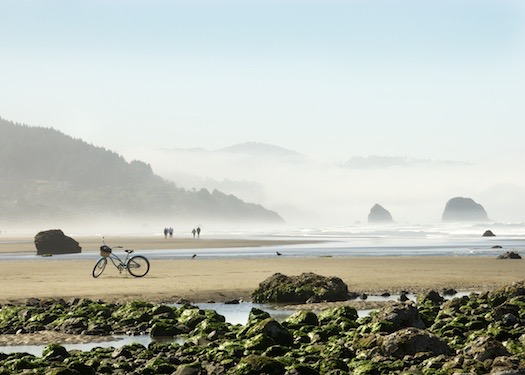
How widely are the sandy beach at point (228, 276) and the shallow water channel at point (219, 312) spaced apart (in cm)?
175

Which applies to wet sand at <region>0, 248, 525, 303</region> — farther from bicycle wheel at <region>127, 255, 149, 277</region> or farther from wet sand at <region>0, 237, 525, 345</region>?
bicycle wheel at <region>127, 255, 149, 277</region>

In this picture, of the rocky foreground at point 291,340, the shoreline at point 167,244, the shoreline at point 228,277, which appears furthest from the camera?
the shoreline at point 167,244

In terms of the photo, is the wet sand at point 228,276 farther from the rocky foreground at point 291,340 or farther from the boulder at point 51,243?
the boulder at point 51,243

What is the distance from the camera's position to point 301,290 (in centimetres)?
3344

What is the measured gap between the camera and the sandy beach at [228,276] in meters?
35.1

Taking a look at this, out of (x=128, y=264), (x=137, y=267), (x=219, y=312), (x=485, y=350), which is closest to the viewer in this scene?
(x=485, y=350)

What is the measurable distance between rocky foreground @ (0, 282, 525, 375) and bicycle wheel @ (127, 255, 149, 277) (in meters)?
13.0

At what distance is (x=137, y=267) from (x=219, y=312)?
1355 centimetres

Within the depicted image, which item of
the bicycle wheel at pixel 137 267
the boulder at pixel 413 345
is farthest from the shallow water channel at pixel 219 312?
the bicycle wheel at pixel 137 267

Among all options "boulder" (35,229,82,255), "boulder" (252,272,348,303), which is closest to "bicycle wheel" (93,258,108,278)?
"boulder" (252,272,348,303)

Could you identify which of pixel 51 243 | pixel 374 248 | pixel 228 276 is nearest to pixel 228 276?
pixel 228 276

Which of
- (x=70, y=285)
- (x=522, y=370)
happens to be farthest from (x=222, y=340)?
(x=70, y=285)

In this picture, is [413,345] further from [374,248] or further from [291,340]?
[374,248]

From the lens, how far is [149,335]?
83.9ft
